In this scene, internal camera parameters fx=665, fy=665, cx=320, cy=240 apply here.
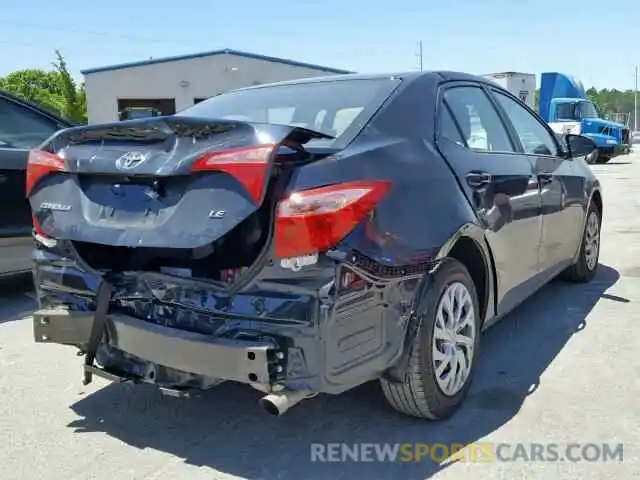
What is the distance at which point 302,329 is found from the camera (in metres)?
2.44

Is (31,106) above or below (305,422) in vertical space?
above

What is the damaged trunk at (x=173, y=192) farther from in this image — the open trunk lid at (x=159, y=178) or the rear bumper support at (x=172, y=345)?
the rear bumper support at (x=172, y=345)

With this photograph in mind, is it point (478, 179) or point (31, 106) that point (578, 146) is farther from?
point (31, 106)

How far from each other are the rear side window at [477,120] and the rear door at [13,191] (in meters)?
3.46

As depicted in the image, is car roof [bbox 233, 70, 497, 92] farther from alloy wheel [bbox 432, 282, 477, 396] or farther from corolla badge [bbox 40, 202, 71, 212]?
corolla badge [bbox 40, 202, 71, 212]

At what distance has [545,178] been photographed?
14.5 feet

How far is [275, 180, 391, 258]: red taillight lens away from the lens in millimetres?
2430

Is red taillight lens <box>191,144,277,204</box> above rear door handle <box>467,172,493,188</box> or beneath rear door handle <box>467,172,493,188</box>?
above

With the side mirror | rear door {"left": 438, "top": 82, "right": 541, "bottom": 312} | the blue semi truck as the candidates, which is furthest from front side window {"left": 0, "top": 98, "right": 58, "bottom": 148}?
the blue semi truck

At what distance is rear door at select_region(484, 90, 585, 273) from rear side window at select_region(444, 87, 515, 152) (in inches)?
9.1

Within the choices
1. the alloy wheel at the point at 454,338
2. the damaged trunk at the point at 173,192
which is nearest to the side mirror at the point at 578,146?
the alloy wheel at the point at 454,338

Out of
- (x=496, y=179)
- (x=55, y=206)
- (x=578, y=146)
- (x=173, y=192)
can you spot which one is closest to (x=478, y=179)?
(x=496, y=179)

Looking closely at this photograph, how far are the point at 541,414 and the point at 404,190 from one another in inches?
53.8

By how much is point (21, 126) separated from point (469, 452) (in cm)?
446
